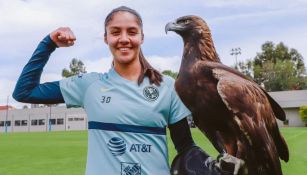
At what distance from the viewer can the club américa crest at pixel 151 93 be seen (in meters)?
2.06

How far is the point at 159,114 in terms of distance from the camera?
2047mm

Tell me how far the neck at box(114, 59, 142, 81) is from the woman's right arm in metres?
0.25

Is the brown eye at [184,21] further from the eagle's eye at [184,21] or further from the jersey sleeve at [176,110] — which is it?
the jersey sleeve at [176,110]

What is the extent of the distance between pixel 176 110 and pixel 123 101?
0.81ft

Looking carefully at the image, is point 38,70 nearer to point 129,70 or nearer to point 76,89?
point 76,89

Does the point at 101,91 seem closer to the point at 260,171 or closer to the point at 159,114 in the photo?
the point at 159,114

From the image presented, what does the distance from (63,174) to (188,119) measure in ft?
19.5

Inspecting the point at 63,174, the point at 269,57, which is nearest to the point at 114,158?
the point at 63,174

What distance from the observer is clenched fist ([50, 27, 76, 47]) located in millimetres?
2113

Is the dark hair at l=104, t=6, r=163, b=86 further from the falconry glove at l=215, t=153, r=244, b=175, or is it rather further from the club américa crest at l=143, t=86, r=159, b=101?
the falconry glove at l=215, t=153, r=244, b=175

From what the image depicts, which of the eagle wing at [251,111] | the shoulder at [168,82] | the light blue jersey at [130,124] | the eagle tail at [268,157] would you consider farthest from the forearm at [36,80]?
the eagle tail at [268,157]

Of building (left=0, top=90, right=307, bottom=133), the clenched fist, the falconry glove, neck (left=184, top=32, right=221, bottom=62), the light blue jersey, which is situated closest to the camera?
the falconry glove

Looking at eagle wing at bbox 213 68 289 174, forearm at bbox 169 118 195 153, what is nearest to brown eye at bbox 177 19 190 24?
eagle wing at bbox 213 68 289 174

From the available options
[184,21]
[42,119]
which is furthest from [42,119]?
[184,21]
